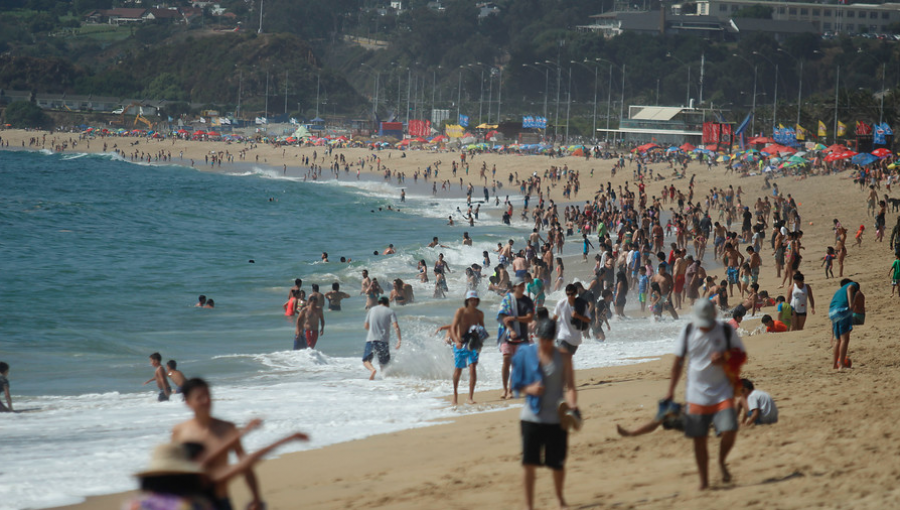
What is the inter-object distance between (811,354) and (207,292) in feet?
51.9

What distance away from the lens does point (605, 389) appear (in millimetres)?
10352

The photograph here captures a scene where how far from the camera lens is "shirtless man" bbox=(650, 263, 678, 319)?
55.9ft

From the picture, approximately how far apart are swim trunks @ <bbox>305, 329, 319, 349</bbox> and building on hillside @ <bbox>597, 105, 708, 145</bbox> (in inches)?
2923

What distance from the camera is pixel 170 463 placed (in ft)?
10.8

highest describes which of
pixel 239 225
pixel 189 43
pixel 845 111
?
pixel 189 43

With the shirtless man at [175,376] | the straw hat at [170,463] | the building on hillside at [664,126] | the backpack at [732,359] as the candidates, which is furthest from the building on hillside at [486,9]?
the straw hat at [170,463]

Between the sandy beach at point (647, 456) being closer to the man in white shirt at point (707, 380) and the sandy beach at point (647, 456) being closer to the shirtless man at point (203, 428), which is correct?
the man in white shirt at point (707, 380)

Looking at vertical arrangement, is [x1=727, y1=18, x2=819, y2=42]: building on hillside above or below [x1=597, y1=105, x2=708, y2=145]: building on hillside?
above

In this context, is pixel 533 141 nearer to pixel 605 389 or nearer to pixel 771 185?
pixel 771 185

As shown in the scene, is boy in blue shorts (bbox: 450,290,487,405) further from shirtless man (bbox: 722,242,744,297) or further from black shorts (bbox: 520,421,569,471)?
shirtless man (bbox: 722,242,744,297)

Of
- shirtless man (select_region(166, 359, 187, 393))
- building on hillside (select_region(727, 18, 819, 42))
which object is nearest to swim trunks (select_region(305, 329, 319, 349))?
shirtless man (select_region(166, 359, 187, 393))

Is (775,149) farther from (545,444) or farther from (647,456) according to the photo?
(545,444)

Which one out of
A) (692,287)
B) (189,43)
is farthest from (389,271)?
(189,43)

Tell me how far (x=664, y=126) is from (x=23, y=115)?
10252 centimetres
